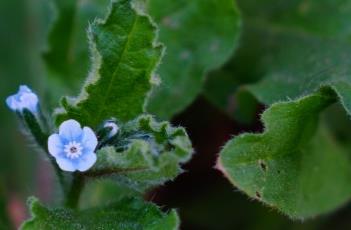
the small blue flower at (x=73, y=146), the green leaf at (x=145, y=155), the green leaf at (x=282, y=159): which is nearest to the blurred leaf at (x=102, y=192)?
the green leaf at (x=145, y=155)

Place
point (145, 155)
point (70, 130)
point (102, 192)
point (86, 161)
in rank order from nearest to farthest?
point (145, 155) < point (86, 161) < point (70, 130) < point (102, 192)

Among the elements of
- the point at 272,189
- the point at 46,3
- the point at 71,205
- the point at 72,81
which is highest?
the point at 46,3

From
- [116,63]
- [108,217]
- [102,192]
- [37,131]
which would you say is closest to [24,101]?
[37,131]

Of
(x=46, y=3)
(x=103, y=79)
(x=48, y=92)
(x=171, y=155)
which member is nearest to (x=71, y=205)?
(x=103, y=79)

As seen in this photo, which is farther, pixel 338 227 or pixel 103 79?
pixel 338 227

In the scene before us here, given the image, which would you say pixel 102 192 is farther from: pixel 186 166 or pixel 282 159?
pixel 282 159

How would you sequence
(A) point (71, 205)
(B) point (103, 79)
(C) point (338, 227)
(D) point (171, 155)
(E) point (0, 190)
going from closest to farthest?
(D) point (171, 155)
(B) point (103, 79)
(A) point (71, 205)
(E) point (0, 190)
(C) point (338, 227)

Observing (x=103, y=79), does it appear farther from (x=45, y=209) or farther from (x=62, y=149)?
(x=45, y=209)

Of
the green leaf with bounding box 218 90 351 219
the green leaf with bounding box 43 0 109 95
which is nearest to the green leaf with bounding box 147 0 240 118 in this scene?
the green leaf with bounding box 43 0 109 95
